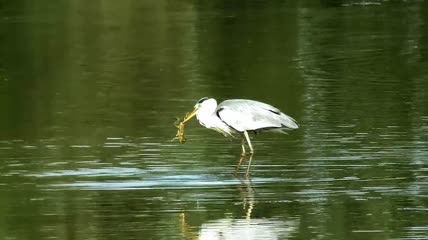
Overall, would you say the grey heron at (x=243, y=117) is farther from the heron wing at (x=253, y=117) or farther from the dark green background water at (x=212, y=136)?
the dark green background water at (x=212, y=136)

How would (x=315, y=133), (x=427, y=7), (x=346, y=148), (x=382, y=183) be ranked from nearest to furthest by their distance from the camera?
(x=382, y=183), (x=346, y=148), (x=315, y=133), (x=427, y=7)

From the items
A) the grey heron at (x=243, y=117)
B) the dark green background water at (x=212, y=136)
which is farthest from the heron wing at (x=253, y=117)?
the dark green background water at (x=212, y=136)

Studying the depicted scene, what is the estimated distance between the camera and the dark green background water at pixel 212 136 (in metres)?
10.9

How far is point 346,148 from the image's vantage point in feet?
46.4

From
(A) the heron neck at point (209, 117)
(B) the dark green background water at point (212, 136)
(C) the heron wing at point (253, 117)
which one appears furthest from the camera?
(A) the heron neck at point (209, 117)

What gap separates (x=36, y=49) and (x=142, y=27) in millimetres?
5586

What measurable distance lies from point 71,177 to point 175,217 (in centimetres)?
223

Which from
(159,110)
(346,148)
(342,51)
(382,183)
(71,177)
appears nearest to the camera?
(382,183)

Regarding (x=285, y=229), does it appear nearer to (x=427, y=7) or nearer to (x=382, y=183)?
(x=382, y=183)

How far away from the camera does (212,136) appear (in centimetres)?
1566

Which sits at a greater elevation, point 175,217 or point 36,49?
point 175,217

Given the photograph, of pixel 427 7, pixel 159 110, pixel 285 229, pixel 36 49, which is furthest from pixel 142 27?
pixel 285 229

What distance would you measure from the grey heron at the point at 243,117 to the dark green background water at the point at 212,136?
0.39 m

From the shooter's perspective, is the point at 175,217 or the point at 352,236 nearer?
the point at 352,236
